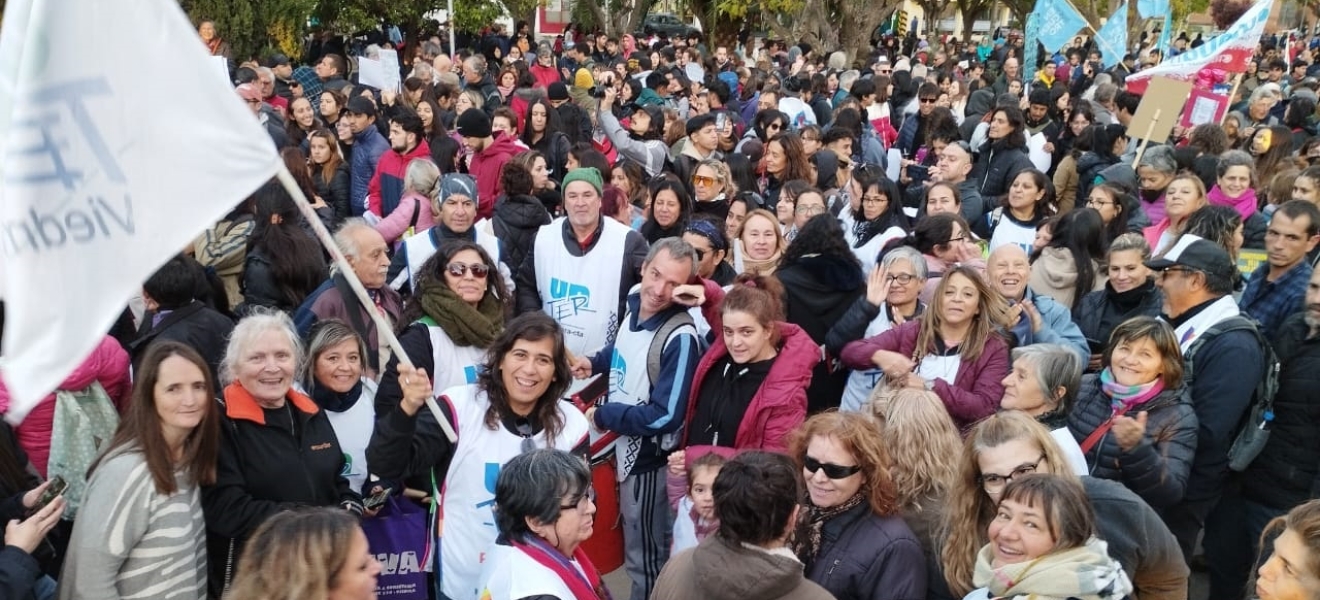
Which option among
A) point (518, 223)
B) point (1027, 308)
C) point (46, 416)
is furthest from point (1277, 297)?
point (46, 416)

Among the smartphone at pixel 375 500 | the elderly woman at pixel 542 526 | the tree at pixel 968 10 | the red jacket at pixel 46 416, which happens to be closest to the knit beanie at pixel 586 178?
the smartphone at pixel 375 500

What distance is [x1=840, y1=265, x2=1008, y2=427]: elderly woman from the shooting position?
414cm

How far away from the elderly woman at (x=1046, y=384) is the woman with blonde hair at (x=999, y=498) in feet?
2.02

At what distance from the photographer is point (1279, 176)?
7.22 meters

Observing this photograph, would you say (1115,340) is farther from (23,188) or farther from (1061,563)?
(23,188)

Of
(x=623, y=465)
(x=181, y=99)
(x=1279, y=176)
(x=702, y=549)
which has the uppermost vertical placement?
(x=181, y=99)

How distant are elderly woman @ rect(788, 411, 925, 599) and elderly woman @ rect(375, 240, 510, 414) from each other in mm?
1499

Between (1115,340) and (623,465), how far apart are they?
1.98 m

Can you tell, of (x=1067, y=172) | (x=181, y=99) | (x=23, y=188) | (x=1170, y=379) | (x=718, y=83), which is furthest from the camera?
(x=718, y=83)

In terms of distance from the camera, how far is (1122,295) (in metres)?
5.08

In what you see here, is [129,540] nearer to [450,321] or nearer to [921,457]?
[450,321]

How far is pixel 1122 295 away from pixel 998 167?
340 centimetres

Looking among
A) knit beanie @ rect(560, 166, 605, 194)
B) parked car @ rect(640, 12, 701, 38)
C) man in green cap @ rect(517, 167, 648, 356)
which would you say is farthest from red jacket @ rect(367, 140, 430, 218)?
parked car @ rect(640, 12, 701, 38)

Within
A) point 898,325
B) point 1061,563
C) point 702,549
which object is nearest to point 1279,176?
point 898,325
